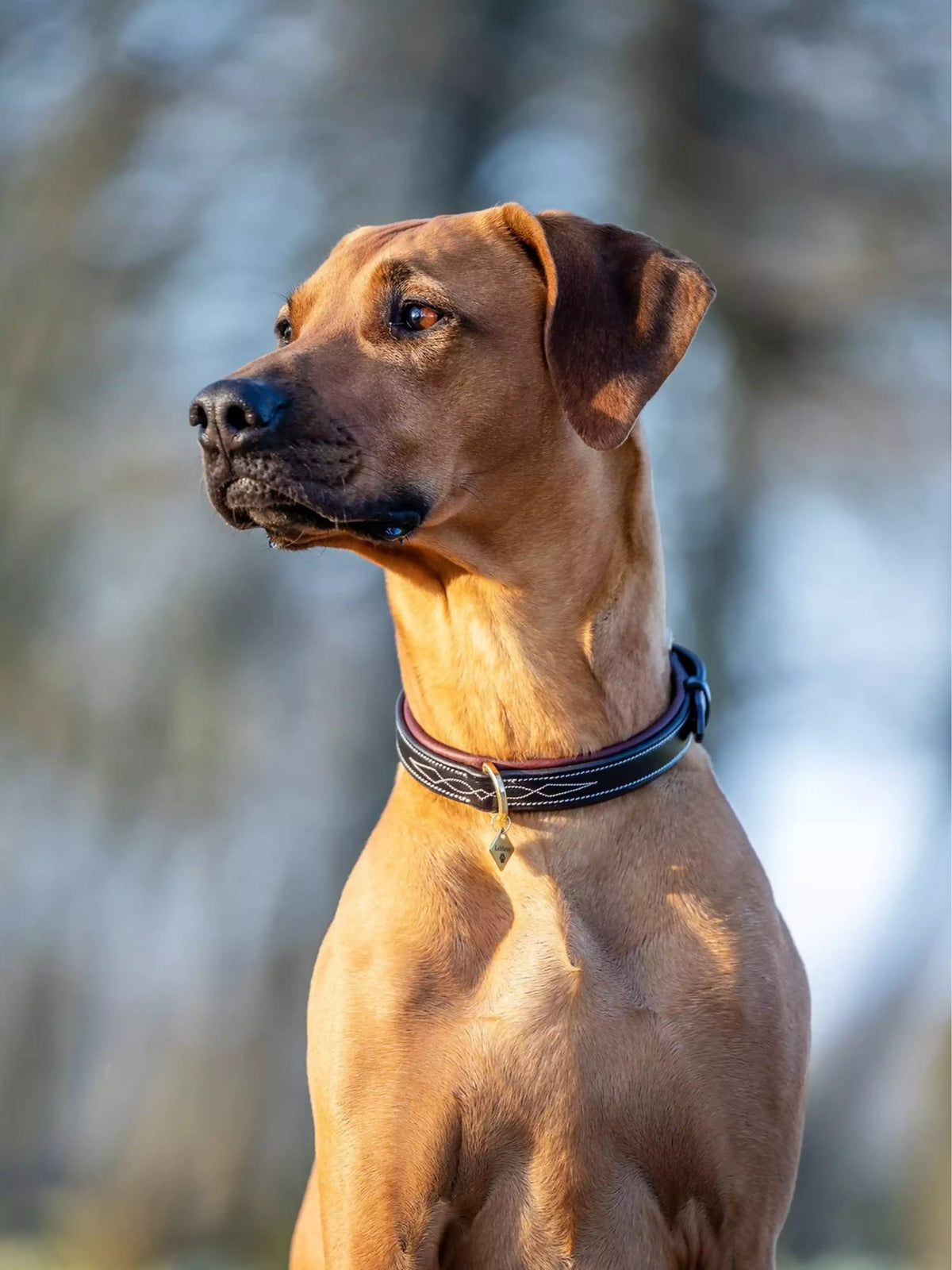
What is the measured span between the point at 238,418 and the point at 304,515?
20cm

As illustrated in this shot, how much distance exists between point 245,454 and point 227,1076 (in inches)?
203

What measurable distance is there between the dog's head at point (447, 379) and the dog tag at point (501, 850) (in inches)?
21.8

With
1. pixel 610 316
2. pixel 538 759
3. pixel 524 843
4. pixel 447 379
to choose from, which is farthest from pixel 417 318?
pixel 524 843

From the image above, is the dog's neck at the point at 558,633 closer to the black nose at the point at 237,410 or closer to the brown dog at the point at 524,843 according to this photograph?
the brown dog at the point at 524,843

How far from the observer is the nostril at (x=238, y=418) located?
236 cm

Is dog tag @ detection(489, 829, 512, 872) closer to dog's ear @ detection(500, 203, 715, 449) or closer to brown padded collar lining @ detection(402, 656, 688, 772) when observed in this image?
brown padded collar lining @ detection(402, 656, 688, 772)

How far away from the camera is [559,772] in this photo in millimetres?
2570

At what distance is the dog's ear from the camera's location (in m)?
2.58

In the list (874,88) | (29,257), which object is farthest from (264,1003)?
(874,88)

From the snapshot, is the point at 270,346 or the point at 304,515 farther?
the point at 270,346

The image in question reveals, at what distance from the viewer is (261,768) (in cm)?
721

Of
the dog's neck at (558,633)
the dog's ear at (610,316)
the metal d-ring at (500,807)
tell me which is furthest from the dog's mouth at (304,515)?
the metal d-ring at (500,807)

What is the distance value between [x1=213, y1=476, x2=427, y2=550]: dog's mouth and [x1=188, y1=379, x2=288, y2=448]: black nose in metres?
0.08

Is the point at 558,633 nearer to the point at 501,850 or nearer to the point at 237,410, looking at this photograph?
the point at 501,850
